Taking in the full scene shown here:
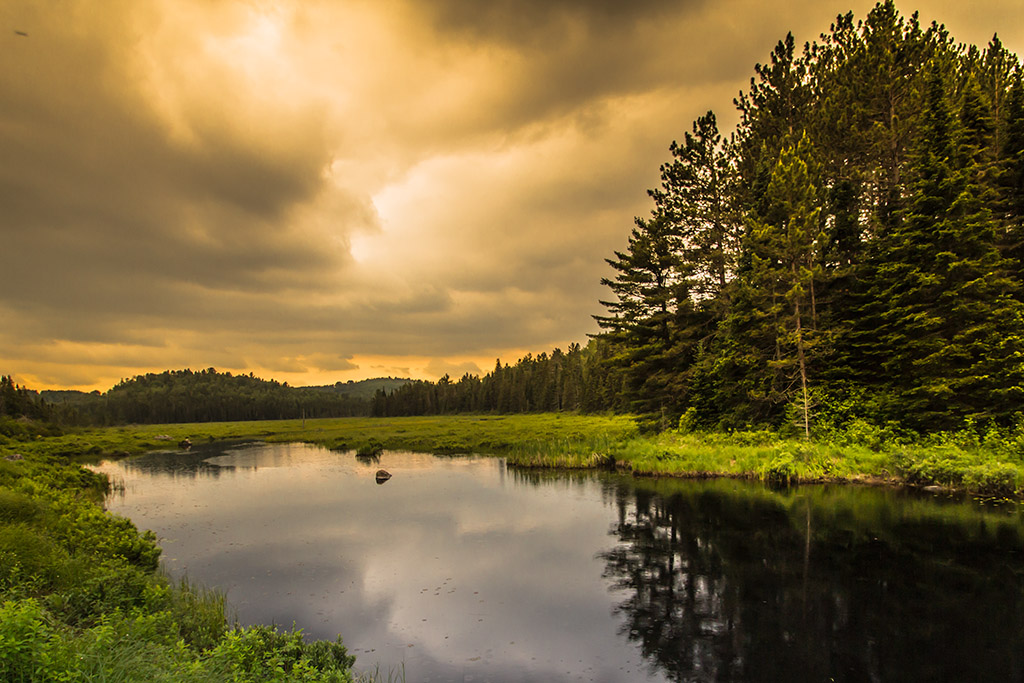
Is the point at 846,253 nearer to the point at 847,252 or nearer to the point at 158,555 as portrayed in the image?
the point at 847,252

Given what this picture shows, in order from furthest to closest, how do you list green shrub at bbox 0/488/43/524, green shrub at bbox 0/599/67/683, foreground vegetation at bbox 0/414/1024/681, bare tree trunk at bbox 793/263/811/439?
bare tree trunk at bbox 793/263/811/439 → green shrub at bbox 0/488/43/524 → foreground vegetation at bbox 0/414/1024/681 → green shrub at bbox 0/599/67/683

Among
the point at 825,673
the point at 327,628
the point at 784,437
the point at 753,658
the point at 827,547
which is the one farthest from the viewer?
the point at 784,437

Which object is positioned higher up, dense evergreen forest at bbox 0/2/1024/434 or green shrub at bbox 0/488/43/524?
dense evergreen forest at bbox 0/2/1024/434

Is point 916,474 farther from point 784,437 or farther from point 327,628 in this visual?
point 327,628

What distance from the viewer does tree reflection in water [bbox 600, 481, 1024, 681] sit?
1048 cm

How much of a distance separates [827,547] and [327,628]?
17.1 m

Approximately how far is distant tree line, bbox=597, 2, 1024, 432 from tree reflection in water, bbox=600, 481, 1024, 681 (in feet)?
35.3

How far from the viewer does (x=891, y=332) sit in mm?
32062

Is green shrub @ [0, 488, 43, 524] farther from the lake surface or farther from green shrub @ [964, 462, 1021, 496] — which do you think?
green shrub @ [964, 462, 1021, 496]

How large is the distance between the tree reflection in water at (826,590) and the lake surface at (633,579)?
7 centimetres

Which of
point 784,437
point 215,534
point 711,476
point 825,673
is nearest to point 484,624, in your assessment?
point 825,673

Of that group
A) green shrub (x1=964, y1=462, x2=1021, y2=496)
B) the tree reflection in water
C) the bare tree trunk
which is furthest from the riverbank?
the tree reflection in water

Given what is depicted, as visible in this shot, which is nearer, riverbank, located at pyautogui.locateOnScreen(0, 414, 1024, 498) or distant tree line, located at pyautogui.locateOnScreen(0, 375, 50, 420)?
riverbank, located at pyautogui.locateOnScreen(0, 414, 1024, 498)

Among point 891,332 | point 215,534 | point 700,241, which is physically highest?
point 700,241
